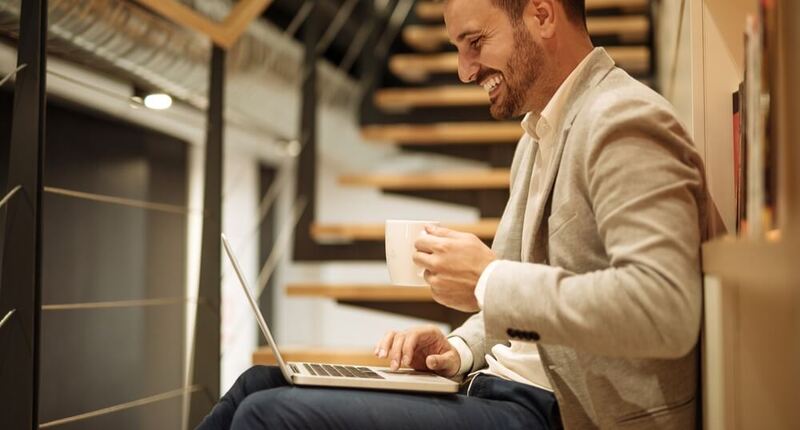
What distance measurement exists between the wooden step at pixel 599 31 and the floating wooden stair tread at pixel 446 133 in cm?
44

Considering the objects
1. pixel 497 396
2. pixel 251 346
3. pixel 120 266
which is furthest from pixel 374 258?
pixel 497 396

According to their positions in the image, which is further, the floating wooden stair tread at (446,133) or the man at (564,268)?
the floating wooden stair tread at (446,133)

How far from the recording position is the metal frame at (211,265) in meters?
2.17

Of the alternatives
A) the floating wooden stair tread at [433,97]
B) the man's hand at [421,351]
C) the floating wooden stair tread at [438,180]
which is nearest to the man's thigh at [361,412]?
the man's hand at [421,351]

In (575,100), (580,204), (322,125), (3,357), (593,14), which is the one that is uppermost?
(593,14)

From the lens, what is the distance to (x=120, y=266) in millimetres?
3002

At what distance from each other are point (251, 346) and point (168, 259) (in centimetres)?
91

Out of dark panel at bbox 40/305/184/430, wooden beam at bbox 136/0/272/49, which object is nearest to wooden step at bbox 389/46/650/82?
wooden beam at bbox 136/0/272/49

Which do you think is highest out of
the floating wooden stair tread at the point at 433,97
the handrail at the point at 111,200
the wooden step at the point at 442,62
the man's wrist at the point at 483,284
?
the wooden step at the point at 442,62

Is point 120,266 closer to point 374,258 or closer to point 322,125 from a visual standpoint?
point 374,258

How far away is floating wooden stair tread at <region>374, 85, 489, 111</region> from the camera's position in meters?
3.23

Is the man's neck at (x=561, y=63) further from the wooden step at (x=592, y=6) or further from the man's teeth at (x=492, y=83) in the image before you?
the wooden step at (x=592, y=6)

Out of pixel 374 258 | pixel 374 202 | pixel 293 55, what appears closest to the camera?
pixel 374 258

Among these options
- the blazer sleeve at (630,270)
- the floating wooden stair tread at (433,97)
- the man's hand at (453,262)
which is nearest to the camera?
the blazer sleeve at (630,270)
